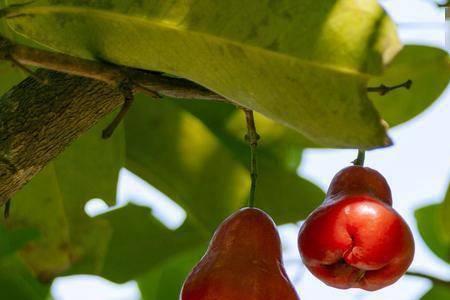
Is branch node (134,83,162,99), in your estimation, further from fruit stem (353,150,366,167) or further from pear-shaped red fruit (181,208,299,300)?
fruit stem (353,150,366,167)

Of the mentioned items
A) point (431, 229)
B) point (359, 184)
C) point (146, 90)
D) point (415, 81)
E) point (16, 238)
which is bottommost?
point (431, 229)

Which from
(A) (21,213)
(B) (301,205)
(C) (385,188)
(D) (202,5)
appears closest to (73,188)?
(A) (21,213)

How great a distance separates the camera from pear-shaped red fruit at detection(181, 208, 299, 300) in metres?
1.15

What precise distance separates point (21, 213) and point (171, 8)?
2.11ft

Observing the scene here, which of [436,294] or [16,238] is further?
[436,294]

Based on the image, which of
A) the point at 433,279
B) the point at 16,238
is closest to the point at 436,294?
the point at 433,279

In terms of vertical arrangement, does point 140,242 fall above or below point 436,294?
above

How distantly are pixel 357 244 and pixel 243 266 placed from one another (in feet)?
0.42

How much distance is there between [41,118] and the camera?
4.35ft

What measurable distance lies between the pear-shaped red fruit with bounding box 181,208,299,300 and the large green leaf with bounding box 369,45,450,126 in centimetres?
46

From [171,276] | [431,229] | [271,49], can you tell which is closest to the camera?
[271,49]

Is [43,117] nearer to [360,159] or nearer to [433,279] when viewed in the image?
[360,159]

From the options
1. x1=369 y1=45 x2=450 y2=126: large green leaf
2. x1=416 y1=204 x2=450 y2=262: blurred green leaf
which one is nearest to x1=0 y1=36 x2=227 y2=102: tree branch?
x1=369 y1=45 x2=450 y2=126: large green leaf

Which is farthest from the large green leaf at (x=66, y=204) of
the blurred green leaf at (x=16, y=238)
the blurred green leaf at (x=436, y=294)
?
the blurred green leaf at (x=436, y=294)
